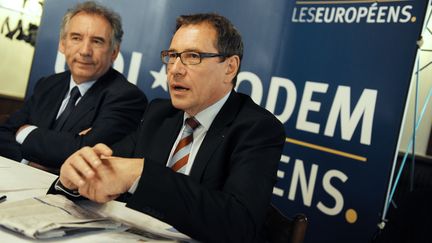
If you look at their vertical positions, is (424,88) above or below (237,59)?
above

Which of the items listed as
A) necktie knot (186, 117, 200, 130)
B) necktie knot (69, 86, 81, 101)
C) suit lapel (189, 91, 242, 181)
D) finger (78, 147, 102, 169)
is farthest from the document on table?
necktie knot (69, 86, 81, 101)

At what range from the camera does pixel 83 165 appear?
1.15 metres

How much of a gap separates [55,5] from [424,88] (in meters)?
3.41

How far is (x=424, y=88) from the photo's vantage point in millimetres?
3781

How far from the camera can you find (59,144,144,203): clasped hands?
113cm

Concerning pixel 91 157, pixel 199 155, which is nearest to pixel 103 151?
Answer: pixel 91 157

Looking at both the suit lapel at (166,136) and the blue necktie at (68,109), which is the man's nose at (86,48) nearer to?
the blue necktie at (68,109)

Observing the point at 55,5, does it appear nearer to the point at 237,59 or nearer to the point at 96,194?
the point at 237,59

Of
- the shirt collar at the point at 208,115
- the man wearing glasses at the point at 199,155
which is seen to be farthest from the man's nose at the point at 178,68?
the shirt collar at the point at 208,115

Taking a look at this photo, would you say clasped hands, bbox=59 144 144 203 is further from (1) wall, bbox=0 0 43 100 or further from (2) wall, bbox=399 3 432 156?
(1) wall, bbox=0 0 43 100

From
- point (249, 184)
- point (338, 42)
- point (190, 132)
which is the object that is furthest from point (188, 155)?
point (338, 42)

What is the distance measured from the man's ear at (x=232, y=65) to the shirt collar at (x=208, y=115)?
13 centimetres

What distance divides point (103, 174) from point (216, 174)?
19.6 inches

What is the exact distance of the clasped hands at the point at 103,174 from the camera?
1.13 metres
